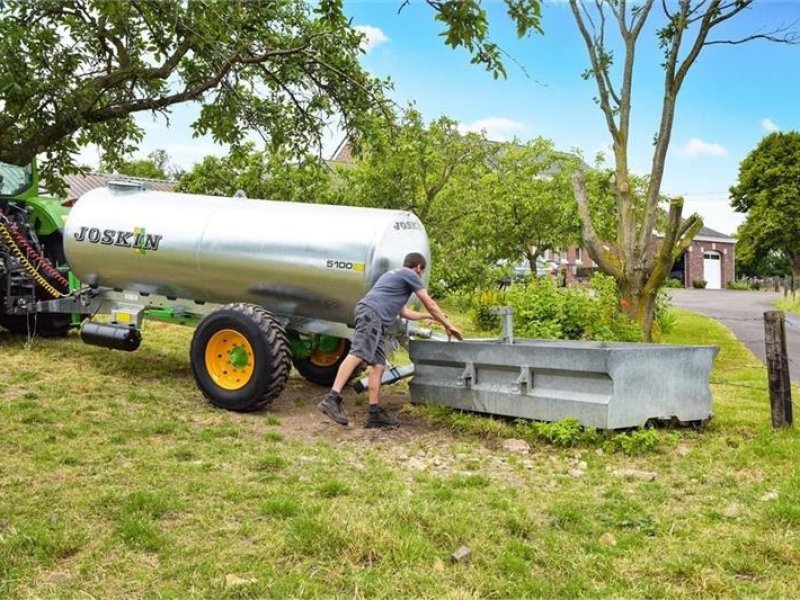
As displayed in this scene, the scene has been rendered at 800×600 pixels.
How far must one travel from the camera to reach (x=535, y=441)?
639 centimetres

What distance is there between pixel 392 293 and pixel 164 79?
17.1 feet

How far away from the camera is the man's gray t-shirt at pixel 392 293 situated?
7.00 m

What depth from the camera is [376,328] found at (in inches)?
274

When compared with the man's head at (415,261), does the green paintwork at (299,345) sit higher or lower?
lower

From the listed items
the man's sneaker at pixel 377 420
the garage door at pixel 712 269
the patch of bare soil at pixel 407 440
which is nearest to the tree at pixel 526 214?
the patch of bare soil at pixel 407 440

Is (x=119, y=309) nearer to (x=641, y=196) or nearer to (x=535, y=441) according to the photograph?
(x=535, y=441)

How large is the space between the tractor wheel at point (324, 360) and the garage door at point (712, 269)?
59062 millimetres

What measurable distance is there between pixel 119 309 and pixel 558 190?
18.6 metres

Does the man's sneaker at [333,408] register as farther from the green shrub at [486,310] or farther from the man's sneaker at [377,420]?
the green shrub at [486,310]

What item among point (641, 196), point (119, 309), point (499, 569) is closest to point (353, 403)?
point (119, 309)

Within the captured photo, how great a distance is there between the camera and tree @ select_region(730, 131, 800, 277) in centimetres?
4969

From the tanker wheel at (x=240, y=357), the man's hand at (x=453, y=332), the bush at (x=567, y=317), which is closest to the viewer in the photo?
the man's hand at (x=453, y=332)

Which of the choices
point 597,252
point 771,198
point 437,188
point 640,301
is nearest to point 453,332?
point 640,301

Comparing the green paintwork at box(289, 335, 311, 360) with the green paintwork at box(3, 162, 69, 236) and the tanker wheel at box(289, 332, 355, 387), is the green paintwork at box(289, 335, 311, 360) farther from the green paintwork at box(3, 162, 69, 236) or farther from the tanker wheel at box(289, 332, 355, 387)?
the green paintwork at box(3, 162, 69, 236)
